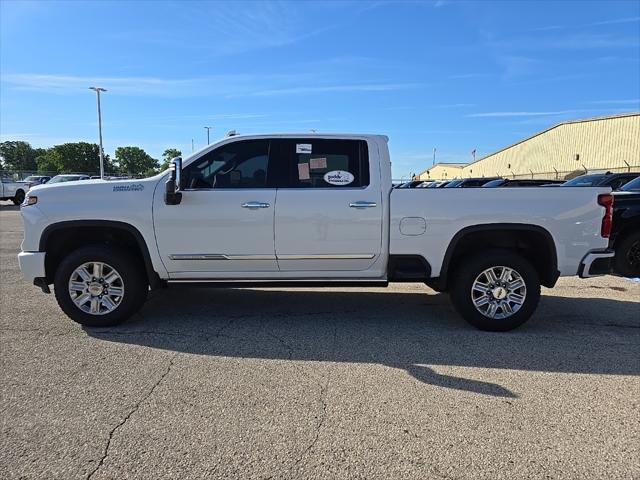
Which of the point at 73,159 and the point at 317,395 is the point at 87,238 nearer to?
the point at 317,395

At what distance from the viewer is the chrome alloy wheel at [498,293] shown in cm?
483

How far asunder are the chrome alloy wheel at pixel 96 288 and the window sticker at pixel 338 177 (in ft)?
8.03

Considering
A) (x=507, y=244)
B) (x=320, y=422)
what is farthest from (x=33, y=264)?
(x=507, y=244)

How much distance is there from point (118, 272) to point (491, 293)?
3.95m

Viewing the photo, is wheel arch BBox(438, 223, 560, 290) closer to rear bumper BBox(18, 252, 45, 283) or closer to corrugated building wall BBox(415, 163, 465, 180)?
rear bumper BBox(18, 252, 45, 283)

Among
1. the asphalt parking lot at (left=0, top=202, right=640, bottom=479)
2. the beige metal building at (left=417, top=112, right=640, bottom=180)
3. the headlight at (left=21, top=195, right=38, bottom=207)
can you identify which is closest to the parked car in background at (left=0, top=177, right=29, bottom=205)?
the asphalt parking lot at (left=0, top=202, right=640, bottom=479)

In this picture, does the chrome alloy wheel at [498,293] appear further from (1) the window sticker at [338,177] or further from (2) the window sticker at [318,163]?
(2) the window sticker at [318,163]

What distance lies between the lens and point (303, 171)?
4.92 metres

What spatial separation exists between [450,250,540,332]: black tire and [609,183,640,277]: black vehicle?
12.5ft

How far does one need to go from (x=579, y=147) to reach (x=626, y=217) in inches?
1762

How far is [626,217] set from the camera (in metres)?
7.55

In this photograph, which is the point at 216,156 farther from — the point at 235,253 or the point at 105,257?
the point at 105,257

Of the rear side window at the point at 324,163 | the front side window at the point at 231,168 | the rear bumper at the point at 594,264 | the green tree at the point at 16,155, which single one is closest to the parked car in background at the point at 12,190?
the front side window at the point at 231,168

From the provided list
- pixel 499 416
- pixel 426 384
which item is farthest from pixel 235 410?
pixel 499 416
